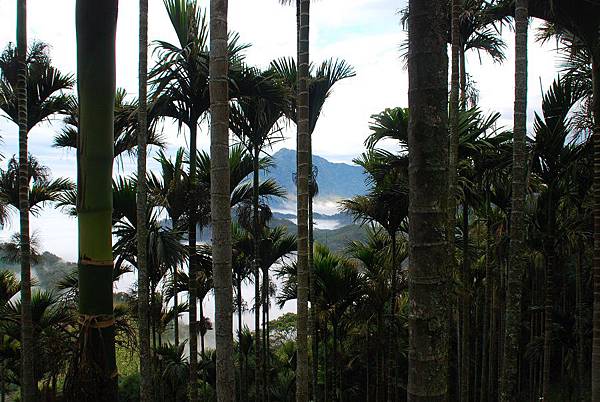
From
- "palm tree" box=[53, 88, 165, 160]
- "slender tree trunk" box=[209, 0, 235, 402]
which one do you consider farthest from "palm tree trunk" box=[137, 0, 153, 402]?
"slender tree trunk" box=[209, 0, 235, 402]

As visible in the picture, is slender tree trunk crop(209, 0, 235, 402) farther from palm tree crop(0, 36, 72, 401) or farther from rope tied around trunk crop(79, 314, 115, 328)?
palm tree crop(0, 36, 72, 401)

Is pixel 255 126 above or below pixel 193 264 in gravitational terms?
above

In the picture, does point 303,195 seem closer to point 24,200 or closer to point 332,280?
point 24,200

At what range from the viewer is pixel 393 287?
8.38 metres

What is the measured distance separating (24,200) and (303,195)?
10.2 ft

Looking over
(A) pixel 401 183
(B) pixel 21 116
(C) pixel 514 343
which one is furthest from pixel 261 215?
(C) pixel 514 343

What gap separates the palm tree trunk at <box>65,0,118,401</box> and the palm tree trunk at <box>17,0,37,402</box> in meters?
4.38

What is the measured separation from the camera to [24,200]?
530 cm

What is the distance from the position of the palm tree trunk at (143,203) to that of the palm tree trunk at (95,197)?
12.6 ft

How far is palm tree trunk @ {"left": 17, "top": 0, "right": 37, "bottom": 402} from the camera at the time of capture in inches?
202

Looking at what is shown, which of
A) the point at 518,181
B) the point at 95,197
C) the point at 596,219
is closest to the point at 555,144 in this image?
the point at 596,219

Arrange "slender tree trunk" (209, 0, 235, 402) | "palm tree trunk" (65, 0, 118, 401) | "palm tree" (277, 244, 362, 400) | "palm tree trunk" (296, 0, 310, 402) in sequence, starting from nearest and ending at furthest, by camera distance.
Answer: "palm tree trunk" (65, 0, 118, 401) → "slender tree trunk" (209, 0, 235, 402) → "palm tree trunk" (296, 0, 310, 402) → "palm tree" (277, 244, 362, 400)

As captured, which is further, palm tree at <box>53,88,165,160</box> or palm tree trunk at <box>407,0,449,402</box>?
palm tree at <box>53,88,165,160</box>

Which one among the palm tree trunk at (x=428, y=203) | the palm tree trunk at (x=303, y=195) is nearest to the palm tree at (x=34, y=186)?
the palm tree trunk at (x=303, y=195)
